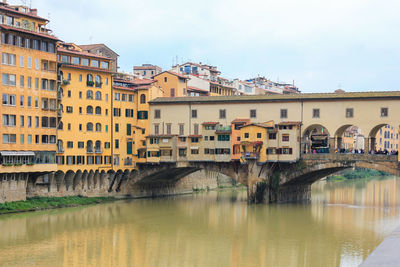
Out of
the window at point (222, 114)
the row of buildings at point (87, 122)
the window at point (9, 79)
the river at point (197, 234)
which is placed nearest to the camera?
the river at point (197, 234)

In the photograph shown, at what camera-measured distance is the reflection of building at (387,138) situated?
304 feet

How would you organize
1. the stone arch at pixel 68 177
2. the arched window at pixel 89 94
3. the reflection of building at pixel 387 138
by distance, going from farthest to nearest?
1. the reflection of building at pixel 387 138
2. the arched window at pixel 89 94
3. the stone arch at pixel 68 177

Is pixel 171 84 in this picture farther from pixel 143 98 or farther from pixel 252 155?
pixel 252 155

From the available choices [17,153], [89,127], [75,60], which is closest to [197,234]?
[17,153]

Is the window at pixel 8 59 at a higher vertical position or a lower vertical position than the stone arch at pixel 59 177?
higher

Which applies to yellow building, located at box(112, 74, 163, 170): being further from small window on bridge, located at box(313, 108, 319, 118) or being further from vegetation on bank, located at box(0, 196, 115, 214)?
small window on bridge, located at box(313, 108, 319, 118)

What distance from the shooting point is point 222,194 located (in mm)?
58062

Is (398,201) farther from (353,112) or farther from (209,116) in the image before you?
(209,116)

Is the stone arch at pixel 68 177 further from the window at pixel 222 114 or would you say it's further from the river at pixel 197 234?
the window at pixel 222 114

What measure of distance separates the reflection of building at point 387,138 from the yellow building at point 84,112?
5605 cm

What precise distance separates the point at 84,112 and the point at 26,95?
254 inches

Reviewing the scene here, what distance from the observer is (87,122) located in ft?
153

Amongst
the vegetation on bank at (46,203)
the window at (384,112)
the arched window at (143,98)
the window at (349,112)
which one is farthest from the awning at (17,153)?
the window at (384,112)

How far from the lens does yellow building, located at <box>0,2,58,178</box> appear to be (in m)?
39.6
